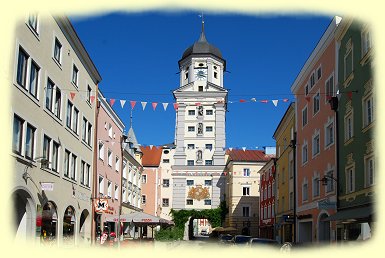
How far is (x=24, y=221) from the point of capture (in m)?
21.2

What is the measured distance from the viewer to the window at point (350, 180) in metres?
23.1

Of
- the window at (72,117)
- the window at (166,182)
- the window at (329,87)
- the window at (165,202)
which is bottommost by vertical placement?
the window at (165,202)

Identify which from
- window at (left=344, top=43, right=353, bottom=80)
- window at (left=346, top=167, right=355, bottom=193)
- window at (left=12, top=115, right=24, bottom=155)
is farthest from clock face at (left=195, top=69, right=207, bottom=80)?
window at (left=12, top=115, right=24, bottom=155)

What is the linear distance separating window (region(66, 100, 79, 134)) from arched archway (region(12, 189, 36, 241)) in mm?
7461

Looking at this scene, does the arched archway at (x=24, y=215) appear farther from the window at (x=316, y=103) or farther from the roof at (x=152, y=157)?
the roof at (x=152, y=157)

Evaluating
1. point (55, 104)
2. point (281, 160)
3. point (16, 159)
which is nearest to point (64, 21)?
point (55, 104)

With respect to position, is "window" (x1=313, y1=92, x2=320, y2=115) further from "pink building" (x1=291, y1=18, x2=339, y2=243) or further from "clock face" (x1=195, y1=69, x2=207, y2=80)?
"clock face" (x1=195, y1=69, x2=207, y2=80)

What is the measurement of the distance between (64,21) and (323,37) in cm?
1319

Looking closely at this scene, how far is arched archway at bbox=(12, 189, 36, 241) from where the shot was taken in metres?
20.4

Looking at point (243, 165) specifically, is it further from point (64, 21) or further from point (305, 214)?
point (64, 21)

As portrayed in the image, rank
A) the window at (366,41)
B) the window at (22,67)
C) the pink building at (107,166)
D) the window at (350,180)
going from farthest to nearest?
the pink building at (107,166)
the window at (350,180)
the window at (366,41)
the window at (22,67)

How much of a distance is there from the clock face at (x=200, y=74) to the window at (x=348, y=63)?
55.0m

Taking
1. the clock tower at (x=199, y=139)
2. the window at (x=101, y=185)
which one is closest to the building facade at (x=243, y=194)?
the clock tower at (x=199, y=139)

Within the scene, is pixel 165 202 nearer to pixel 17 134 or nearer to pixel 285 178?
pixel 285 178
